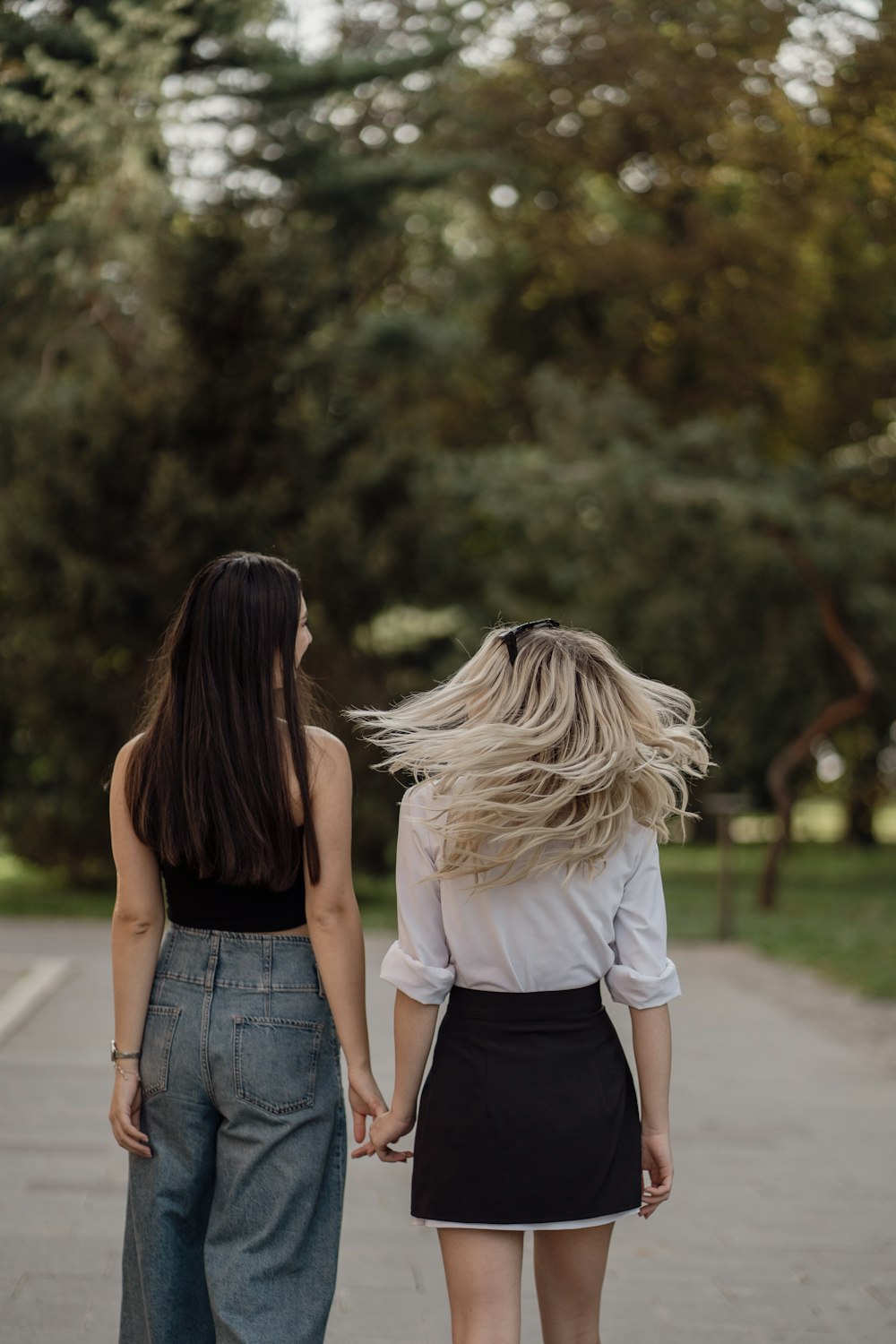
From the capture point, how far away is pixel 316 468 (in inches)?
651

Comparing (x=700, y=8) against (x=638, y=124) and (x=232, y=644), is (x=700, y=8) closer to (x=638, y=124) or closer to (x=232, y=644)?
(x=638, y=124)

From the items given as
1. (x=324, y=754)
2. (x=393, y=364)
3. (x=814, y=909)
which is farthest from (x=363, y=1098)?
(x=393, y=364)

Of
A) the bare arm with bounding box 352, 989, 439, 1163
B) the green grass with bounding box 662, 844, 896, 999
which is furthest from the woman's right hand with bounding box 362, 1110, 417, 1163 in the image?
the green grass with bounding box 662, 844, 896, 999

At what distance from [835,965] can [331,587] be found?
6.34 m

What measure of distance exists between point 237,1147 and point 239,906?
1.44 ft

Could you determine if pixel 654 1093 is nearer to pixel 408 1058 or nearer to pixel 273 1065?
pixel 408 1058

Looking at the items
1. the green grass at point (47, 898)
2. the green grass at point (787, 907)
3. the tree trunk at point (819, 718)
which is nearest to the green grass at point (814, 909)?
the green grass at point (787, 907)

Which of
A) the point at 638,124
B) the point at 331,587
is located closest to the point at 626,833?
the point at 331,587

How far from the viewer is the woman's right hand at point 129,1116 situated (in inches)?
117

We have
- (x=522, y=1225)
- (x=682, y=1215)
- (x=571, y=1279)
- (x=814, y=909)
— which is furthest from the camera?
(x=814, y=909)

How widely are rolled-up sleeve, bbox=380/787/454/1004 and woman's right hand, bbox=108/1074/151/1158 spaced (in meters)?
0.55

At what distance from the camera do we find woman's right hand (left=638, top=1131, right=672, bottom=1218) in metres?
2.96

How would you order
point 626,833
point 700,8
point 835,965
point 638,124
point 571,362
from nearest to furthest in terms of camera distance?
1. point 626,833
2. point 835,965
3. point 700,8
4. point 638,124
5. point 571,362

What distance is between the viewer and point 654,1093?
2939 millimetres
